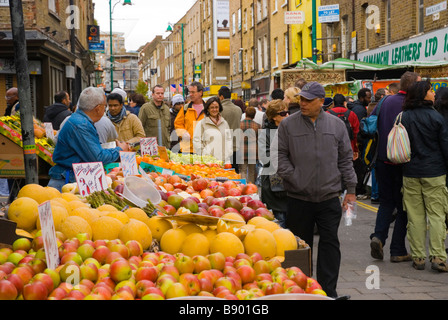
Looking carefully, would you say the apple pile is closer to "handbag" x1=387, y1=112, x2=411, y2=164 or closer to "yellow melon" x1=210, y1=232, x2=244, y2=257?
"yellow melon" x1=210, y1=232, x2=244, y2=257

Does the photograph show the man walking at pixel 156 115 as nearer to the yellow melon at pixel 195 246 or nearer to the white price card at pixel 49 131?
the white price card at pixel 49 131

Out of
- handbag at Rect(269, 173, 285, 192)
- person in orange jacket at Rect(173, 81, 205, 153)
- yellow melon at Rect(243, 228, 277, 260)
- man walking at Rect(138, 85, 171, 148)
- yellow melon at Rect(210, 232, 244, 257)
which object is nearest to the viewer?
yellow melon at Rect(210, 232, 244, 257)

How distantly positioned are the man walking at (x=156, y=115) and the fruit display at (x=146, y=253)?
624 cm

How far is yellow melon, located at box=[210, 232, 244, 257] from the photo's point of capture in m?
3.80

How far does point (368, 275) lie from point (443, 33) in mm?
11928

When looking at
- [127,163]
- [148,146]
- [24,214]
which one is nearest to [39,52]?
[148,146]

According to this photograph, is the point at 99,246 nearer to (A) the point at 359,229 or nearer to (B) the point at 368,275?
(B) the point at 368,275

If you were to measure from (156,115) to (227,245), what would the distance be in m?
7.88

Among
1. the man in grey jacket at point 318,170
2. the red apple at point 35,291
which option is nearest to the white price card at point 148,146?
the man in grey jacket at point 318,170

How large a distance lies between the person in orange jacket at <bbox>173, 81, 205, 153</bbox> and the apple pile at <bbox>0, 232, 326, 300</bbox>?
7092 millimetres

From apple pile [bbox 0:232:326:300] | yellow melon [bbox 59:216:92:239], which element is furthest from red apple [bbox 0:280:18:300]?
yellow melon [bbox 59:216:92:239]

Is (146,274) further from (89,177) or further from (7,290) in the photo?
(89,177)

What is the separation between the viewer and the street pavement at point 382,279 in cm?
590

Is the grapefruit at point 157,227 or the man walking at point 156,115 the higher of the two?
the man walking at point 156,115
